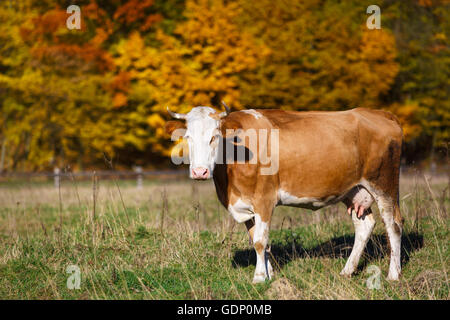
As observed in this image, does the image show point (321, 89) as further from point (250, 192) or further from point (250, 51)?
point (250, 192)

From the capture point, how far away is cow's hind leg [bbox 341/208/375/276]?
5672mm

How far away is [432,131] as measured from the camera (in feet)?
79.2

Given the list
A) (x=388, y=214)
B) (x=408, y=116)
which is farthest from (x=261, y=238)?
(x=408, y=116)

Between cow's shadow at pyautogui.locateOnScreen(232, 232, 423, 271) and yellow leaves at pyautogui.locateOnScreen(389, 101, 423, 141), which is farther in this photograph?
yellow leaves at pyautogui.locateOnScreen(389, 101, 423, 141)

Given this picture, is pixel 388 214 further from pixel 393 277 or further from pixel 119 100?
pixel 119 100

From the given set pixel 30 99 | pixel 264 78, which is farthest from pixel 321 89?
pixel 30 99

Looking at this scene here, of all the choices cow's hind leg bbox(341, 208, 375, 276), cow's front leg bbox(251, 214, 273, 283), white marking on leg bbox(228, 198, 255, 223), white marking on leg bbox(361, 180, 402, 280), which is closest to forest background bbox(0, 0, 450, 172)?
cow's hind leg bbox(341, 208, 375, 276)

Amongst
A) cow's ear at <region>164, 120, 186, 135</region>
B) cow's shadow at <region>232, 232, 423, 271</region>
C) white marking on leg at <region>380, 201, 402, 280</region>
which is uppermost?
cow's ear at <region>164, 120, 186, 135</region>

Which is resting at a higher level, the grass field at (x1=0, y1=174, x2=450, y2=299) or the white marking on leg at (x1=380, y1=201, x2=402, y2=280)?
the white marking on leg at (x1=380, y1=201, x2=402, y2=280)

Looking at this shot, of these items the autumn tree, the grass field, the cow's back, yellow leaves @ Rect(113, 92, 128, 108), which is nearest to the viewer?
the grass field

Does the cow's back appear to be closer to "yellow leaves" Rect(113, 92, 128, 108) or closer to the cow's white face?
the cow's white face

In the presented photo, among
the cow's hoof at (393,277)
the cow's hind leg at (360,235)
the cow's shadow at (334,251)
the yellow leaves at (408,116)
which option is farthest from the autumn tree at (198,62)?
the cow's hoof at (393,277)

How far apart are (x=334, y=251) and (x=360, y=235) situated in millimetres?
657
